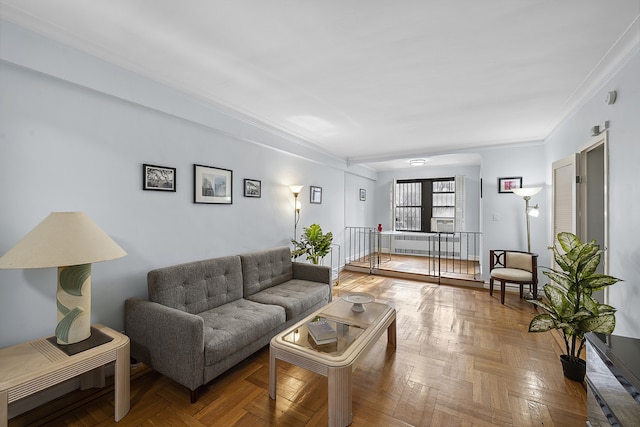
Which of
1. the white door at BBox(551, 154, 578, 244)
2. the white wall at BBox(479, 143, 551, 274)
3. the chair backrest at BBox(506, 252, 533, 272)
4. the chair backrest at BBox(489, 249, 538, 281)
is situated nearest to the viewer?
the white door at BBox(551, 154, 578, 244)

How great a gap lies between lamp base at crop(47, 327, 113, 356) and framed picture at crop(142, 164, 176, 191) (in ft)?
4.06

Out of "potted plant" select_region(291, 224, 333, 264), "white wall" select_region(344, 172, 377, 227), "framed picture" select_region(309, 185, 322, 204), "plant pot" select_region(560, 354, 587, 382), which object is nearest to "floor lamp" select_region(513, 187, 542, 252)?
"plant pot" select_region(560, 354, 587, 382)

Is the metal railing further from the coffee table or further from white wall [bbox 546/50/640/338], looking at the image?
white wall [bbox 546/50/640/338]

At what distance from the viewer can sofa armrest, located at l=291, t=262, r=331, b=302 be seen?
12.3 ft

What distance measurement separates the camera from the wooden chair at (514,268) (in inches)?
154

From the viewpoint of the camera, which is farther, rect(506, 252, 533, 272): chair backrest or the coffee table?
rect(506, 252, 533, 272): chair backrest

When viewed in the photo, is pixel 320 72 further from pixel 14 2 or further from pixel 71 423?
pixel 71 423

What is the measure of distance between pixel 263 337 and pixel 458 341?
2.05 metres

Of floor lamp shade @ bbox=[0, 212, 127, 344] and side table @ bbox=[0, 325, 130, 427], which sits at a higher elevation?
floor lamp shade @ bbox=[0, 212, 127, 344]

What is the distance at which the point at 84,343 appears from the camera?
1812mm

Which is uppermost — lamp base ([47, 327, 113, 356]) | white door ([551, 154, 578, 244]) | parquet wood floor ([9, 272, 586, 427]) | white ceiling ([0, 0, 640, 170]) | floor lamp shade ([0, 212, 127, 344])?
white ceiling ([0, 0, 640, 170])

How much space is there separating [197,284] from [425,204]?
21.7 feet

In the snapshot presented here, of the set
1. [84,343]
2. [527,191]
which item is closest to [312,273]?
[84,343]

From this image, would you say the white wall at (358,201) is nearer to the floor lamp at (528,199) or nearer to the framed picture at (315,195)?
the framed picture at (315,195)
